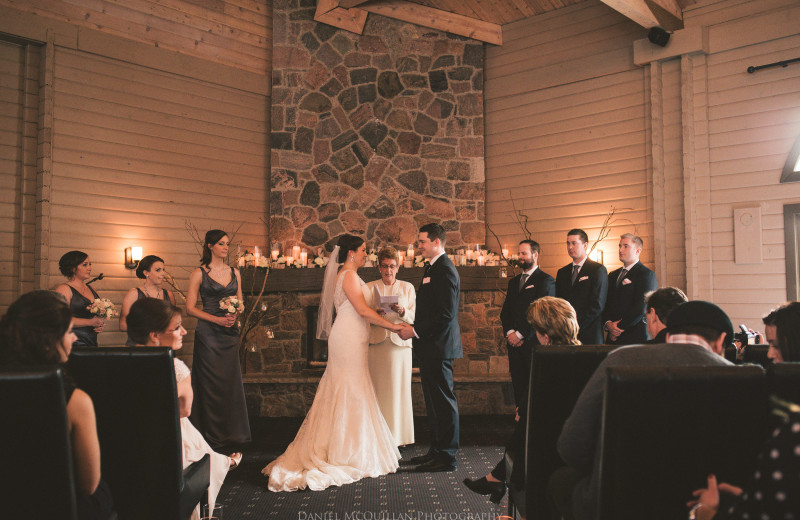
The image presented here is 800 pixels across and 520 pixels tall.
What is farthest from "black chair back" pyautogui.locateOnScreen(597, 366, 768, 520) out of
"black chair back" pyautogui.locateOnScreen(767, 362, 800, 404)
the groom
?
the groom

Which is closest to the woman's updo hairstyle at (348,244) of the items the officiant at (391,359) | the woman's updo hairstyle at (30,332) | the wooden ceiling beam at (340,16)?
the officiant at (391,359)

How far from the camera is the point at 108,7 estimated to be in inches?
247

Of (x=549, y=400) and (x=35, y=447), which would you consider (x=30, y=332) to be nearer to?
(x=35, y=447)

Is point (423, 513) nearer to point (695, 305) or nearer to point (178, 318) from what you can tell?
point (178, 318)

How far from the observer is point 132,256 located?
6238 millimetres

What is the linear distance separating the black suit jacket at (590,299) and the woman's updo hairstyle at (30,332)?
4100 millimetres

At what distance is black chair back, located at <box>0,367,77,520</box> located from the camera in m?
1.64

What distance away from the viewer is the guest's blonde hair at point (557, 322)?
8.77ft

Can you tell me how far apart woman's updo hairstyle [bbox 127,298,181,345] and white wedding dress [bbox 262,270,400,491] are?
1.56 metres

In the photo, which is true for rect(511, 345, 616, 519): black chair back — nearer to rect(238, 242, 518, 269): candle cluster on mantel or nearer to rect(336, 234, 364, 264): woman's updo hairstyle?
rect(336, 234, 364, 264): woman's updo hairstyle

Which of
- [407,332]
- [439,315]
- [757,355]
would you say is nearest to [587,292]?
[439,315]

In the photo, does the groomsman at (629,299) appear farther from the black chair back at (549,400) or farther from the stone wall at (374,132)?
the black chair back at (549,400)

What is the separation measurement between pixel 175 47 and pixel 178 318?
5103 mm

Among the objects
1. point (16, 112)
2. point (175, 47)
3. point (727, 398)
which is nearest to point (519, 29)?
point (175, 47)
